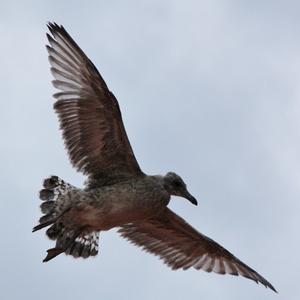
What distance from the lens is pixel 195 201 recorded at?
15.4 metres

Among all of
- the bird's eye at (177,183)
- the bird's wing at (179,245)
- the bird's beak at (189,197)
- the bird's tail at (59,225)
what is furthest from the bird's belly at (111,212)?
the bird's wing at (179,245)

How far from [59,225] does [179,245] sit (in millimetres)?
2768

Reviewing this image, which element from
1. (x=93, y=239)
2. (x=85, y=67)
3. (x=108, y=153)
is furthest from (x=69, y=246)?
(x=85, y=67)

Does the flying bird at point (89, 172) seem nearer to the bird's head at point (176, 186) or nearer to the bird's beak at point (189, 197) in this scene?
the bird's head at point (176, 186)

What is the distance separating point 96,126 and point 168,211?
201 cm

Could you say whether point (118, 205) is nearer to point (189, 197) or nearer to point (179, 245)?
point (189, 197)

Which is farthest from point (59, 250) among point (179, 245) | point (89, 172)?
point (179, 245)

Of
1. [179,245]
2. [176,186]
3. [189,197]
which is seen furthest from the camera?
[179,245]

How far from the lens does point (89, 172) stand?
1471cm

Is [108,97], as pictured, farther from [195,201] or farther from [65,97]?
[195,201]

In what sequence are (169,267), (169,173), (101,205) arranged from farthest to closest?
1. (169,267)
2. (169,173)
3. (101,205)

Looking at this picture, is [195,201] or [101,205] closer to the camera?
[101,205]

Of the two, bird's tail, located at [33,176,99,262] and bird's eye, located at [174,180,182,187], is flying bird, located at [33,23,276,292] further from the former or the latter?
bird's eye, located at [174,180,182,187]

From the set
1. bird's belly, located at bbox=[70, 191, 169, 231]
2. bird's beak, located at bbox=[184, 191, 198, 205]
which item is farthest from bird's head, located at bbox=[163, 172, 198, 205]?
bird's belly, located at bbox=[70, 191, 169, 231]
